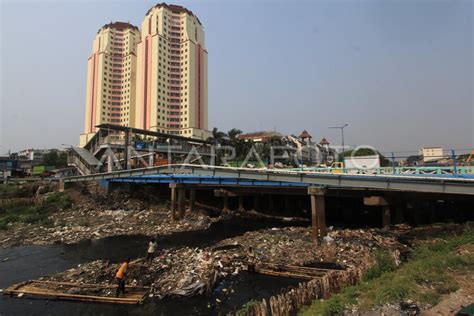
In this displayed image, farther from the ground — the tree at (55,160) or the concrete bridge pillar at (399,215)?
the tree at (55,160)

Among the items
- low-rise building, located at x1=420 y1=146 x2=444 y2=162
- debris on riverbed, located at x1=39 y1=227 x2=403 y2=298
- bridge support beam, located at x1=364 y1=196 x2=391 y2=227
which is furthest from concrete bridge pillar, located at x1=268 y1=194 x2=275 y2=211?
low-rise building, located at x1=420 y1=146 x2=444 y2=162

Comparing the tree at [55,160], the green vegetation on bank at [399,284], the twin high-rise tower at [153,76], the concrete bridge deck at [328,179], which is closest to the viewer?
the green vegetation on bank at [399,284]

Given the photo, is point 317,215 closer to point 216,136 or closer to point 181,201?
point 181,201

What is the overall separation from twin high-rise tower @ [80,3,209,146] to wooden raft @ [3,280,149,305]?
79.7 metres

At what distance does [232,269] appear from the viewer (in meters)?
12.9

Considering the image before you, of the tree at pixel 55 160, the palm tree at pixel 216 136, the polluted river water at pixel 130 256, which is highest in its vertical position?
the palm tree at pixel 216 136

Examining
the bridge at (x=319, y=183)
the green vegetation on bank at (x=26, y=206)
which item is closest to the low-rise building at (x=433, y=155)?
the bridge at (x=319, y=183)

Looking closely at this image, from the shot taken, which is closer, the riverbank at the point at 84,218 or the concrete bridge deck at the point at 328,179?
the concrete bridge deck at the point at 328,179

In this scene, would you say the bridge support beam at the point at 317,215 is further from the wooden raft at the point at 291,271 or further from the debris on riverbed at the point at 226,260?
the wooden raft at the point at 291,271

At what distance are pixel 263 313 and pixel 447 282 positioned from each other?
6430 mm

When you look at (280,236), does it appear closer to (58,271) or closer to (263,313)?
(263,313)

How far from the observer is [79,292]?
35.1 ft

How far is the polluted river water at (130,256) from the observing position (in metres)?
9.76

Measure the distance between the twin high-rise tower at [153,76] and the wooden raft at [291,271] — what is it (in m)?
79.7
